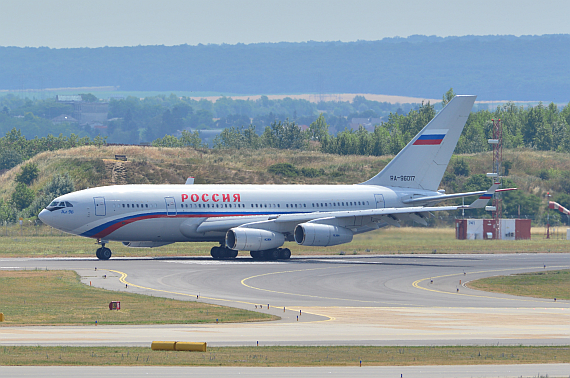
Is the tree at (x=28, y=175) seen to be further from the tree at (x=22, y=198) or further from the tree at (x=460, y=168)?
the tree at (x=460, y=168)

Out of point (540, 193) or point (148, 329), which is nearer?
point (148, 329)

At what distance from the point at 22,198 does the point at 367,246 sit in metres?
58.8

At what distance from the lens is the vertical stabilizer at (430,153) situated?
67.4 m

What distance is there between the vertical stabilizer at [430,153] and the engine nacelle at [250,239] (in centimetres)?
1316

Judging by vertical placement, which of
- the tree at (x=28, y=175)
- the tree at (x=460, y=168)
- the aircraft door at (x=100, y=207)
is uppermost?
the tree at (x=460, y=168)

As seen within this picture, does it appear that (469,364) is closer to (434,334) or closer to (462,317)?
(434,334)

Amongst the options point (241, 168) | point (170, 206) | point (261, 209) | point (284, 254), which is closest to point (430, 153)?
point (261, 209)

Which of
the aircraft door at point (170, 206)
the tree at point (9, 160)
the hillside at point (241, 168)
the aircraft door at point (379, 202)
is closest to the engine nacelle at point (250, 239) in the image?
the aircraft door at point (170, 206)

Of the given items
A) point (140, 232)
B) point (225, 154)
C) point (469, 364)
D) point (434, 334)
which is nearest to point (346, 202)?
point (140, 232)

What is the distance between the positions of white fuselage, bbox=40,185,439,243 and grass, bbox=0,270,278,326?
598 inches

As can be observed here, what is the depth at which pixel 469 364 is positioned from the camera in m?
22.2

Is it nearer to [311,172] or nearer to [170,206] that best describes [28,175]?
[311,172]

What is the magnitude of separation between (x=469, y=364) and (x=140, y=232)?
3955 centimetres

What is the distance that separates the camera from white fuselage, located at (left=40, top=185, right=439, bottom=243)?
57.7 meters
